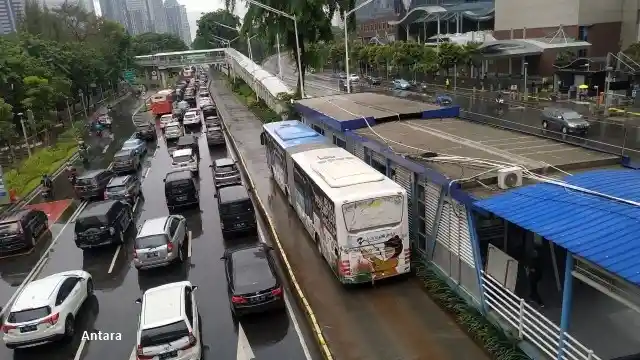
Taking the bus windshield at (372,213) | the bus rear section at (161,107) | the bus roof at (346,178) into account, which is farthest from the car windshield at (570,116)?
the bus rear section at (161,107)

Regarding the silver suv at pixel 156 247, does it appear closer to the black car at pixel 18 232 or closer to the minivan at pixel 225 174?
the black car at pixel 18 232

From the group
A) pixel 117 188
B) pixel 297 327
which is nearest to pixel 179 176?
pixel 117 188

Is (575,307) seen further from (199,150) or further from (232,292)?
(199,150)

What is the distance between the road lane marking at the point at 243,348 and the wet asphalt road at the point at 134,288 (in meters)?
0.10

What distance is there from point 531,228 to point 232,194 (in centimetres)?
1350

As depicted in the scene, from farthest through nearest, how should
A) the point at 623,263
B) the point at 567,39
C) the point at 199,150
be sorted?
1. the point at 567,39
2. the point at 199,150
3. the point at 623,263

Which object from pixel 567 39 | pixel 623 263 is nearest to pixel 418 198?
pixel 623 263

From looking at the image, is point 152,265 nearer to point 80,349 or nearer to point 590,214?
point 80,349

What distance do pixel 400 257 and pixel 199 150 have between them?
26.6 metres

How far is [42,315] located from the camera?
13469 mm

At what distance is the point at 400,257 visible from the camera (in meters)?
14.7

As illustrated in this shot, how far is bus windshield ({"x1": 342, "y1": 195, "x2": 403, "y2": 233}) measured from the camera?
45.6 ft

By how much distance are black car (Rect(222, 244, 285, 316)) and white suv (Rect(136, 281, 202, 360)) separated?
4.52ft

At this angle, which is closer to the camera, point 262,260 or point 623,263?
point 623,263
